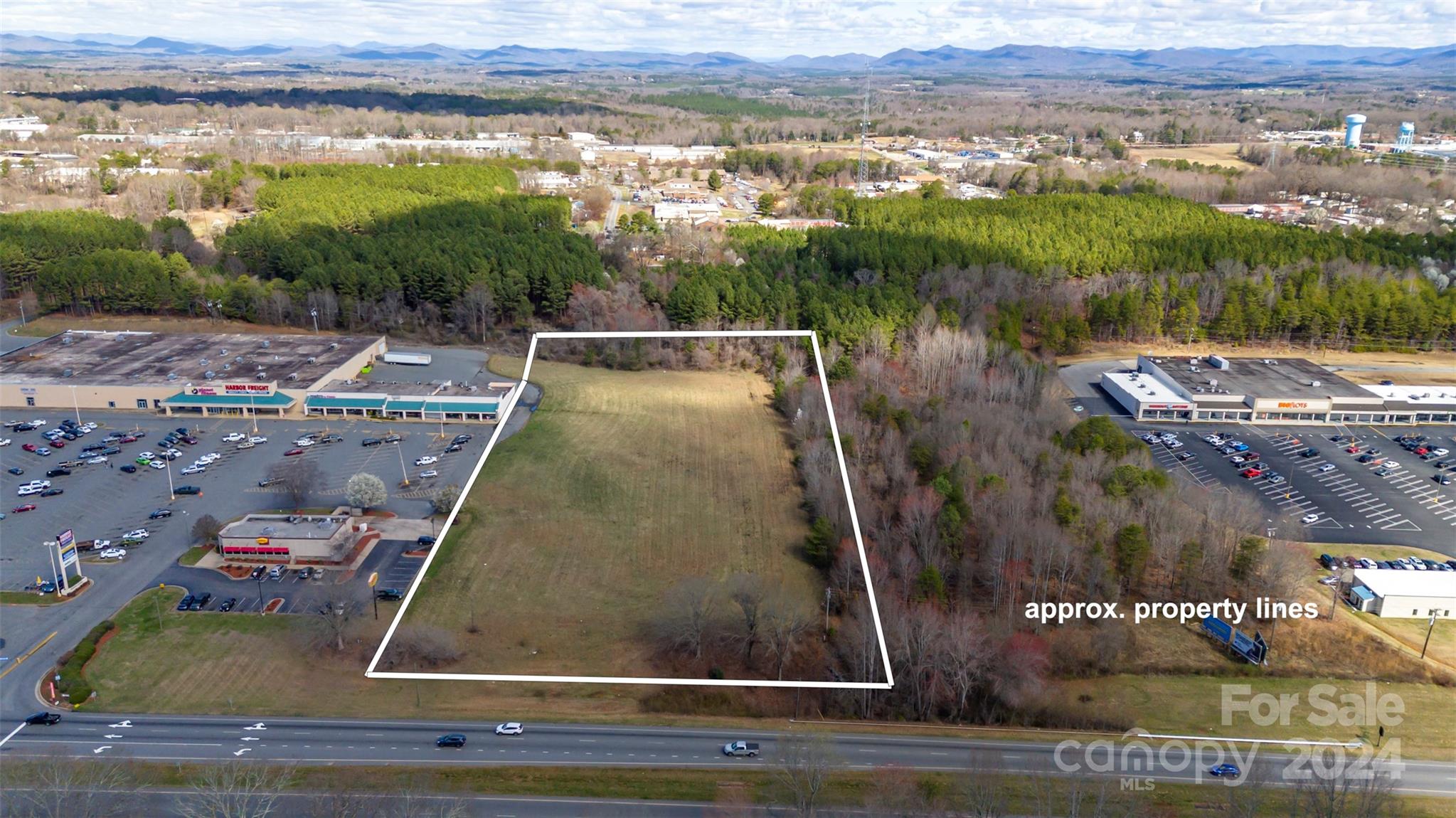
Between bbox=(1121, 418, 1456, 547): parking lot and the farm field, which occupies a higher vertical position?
the farm field

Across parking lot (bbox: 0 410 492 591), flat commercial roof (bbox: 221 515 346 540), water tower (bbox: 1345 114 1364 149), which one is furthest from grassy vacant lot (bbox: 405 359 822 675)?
water tower (bbox: 1345 114 1364 149)

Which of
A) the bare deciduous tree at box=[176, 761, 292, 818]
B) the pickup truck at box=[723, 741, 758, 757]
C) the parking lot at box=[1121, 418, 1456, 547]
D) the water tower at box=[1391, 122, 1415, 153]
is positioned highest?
the water tower at box=[1391, 122, 1415, 153]

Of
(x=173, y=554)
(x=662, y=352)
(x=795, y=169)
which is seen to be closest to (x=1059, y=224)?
(x=795, y=169)

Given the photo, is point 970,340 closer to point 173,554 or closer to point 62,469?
point 173,554

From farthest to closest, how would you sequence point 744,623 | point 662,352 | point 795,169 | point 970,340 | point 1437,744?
point 795,169
point 970,340
point 1437,744
point 744,623
point 662,352

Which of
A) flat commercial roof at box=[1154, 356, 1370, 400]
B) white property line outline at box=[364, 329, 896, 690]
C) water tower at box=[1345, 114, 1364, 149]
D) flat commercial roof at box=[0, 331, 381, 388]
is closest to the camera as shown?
white property line outline at box=[364, 329, 896, 690]

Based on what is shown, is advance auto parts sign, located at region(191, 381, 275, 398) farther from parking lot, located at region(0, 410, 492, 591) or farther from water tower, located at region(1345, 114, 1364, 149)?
water tower, located at region(1345, 114, 1364, 149)

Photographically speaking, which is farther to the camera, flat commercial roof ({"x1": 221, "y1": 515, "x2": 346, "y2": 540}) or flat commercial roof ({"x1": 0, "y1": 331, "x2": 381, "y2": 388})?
flat commercial roof ({"x1": 0, "y1": 331, "x2": 381, "y2": 388})

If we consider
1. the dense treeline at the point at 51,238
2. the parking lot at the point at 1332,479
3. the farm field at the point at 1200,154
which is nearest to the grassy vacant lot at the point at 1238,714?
the parking lot at the point at 1332,479
